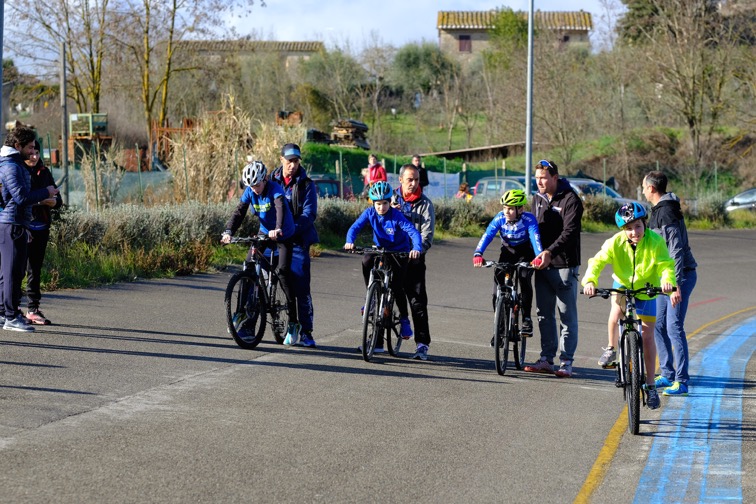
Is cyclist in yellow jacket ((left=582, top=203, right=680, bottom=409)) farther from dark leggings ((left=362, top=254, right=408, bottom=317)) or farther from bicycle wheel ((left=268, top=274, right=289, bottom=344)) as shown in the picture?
bicycle wheel ((left=268, top=274, right=289, bottom=344))

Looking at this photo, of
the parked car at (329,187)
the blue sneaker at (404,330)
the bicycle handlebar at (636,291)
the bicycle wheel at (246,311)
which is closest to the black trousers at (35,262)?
the bicycle wheel at (246,311)

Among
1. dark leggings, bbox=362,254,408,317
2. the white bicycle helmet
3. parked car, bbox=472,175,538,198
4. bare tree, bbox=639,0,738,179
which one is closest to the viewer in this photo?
the white bicycle helmet

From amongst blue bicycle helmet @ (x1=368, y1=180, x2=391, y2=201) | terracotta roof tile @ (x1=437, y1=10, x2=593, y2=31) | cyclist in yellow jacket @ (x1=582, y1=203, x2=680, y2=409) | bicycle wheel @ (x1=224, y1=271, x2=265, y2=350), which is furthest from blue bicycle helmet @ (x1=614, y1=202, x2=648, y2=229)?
terracotta roof tile @ (x1=437, y1=10, x2=593, y2=31)

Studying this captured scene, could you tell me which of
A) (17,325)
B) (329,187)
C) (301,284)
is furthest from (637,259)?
(329,187)

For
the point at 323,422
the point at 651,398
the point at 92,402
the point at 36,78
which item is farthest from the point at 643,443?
the point at 36,78

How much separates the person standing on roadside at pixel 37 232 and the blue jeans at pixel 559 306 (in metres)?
4.84

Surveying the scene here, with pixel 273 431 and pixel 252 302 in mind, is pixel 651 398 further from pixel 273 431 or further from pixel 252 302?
pixel 252 302

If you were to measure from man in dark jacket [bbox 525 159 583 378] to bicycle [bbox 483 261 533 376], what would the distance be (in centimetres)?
23

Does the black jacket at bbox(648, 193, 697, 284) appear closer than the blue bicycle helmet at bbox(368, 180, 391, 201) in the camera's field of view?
Yes

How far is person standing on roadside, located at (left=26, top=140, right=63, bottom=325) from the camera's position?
10906 mm

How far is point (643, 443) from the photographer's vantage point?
25.3 feet

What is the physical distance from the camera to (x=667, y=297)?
31.5 feet

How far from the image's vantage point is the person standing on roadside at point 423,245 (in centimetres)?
1088

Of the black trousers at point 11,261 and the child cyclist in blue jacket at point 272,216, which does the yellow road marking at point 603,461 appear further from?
the black trousers at point 11,261
